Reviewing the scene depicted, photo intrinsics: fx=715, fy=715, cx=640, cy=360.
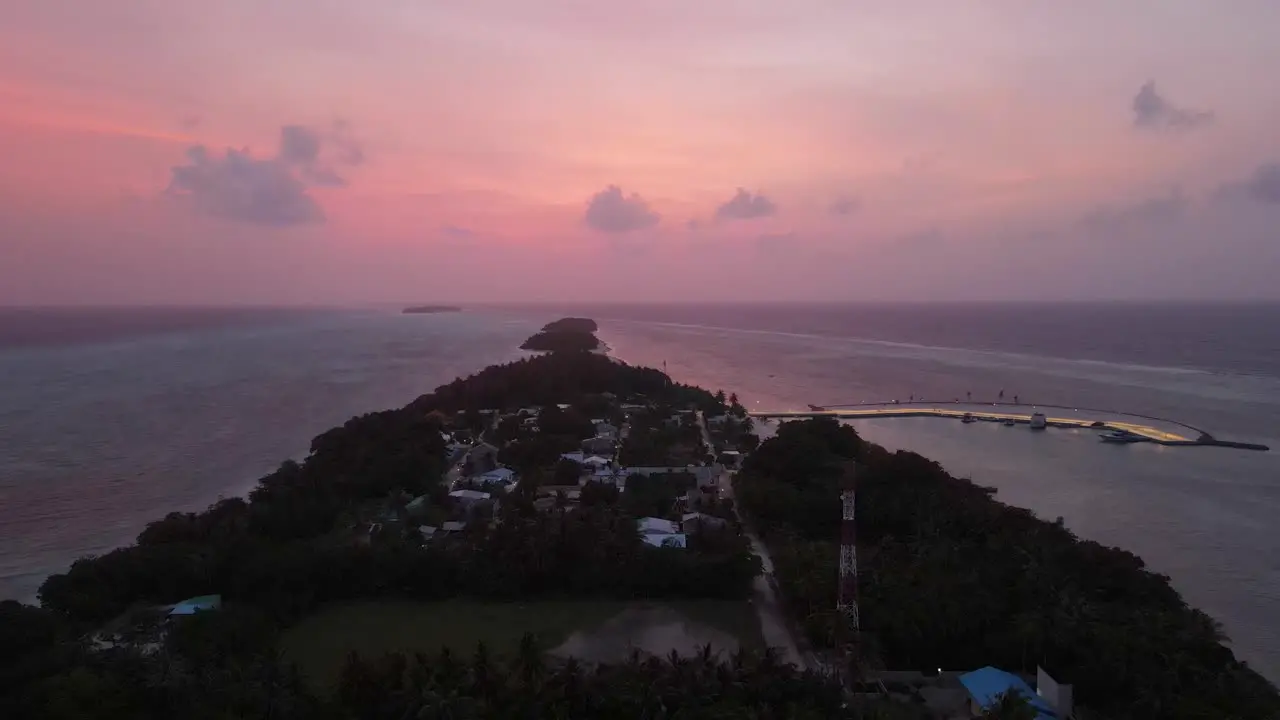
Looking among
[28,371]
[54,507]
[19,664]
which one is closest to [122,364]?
[28,371]

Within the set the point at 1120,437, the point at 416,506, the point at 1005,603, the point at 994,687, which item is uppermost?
the point at 1120,437

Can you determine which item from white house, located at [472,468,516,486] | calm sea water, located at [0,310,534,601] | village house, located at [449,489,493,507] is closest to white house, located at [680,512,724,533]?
village house, located at [449,489,493,507]

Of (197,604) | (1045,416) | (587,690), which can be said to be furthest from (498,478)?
(1045,416)

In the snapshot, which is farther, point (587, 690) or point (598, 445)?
point (598, 445)

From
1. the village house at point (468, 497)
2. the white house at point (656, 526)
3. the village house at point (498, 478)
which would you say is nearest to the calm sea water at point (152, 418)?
the village house at point (498, 478)

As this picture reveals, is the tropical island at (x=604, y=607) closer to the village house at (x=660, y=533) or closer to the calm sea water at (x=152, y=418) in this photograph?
the village house at (x=660, y=533)

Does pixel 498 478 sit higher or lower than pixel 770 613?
higher

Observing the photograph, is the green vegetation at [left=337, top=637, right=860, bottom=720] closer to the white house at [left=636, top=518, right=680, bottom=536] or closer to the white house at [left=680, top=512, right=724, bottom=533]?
Answer: the white house at [left=636, top=518, right=680, bottom=536]

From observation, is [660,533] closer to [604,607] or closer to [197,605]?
→ [604,607]
